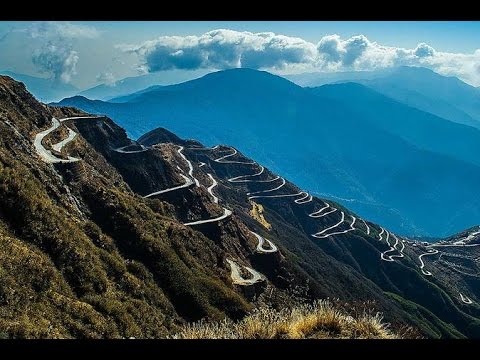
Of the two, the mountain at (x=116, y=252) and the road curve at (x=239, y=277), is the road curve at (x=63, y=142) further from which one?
the road curve at (x=239, y=277)

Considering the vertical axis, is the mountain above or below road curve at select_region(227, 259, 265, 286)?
above

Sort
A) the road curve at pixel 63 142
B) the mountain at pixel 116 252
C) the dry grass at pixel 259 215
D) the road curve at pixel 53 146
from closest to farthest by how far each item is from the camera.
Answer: the mountain at pixel 116 252, the road curve at pixel 53 146, the road curve at pixel 63 142, the dry grass at pixel 259 215

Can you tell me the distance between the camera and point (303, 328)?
7836mm

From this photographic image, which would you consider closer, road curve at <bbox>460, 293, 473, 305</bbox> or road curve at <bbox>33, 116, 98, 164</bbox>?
road curve at <bbox>33, 116, 98, 164</bbox>

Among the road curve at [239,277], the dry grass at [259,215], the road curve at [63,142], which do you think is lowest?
the dry grass at [259,215]

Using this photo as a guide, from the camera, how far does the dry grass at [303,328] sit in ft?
24.2

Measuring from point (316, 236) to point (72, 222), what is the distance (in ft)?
478

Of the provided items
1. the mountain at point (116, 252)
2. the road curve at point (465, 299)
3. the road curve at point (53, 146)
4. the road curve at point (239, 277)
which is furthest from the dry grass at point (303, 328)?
the road curve at point (465, 299)

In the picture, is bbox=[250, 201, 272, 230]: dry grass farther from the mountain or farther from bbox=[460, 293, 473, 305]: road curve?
bbox=[460, 293, 473, 305]: road curve

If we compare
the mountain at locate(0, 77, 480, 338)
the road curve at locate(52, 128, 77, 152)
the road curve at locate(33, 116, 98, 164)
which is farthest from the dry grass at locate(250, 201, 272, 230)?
the road curve at locate(33, 116, 98, 164)

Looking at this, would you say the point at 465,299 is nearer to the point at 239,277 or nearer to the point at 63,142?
the point at 239,277

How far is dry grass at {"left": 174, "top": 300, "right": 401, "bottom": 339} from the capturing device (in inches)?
290
